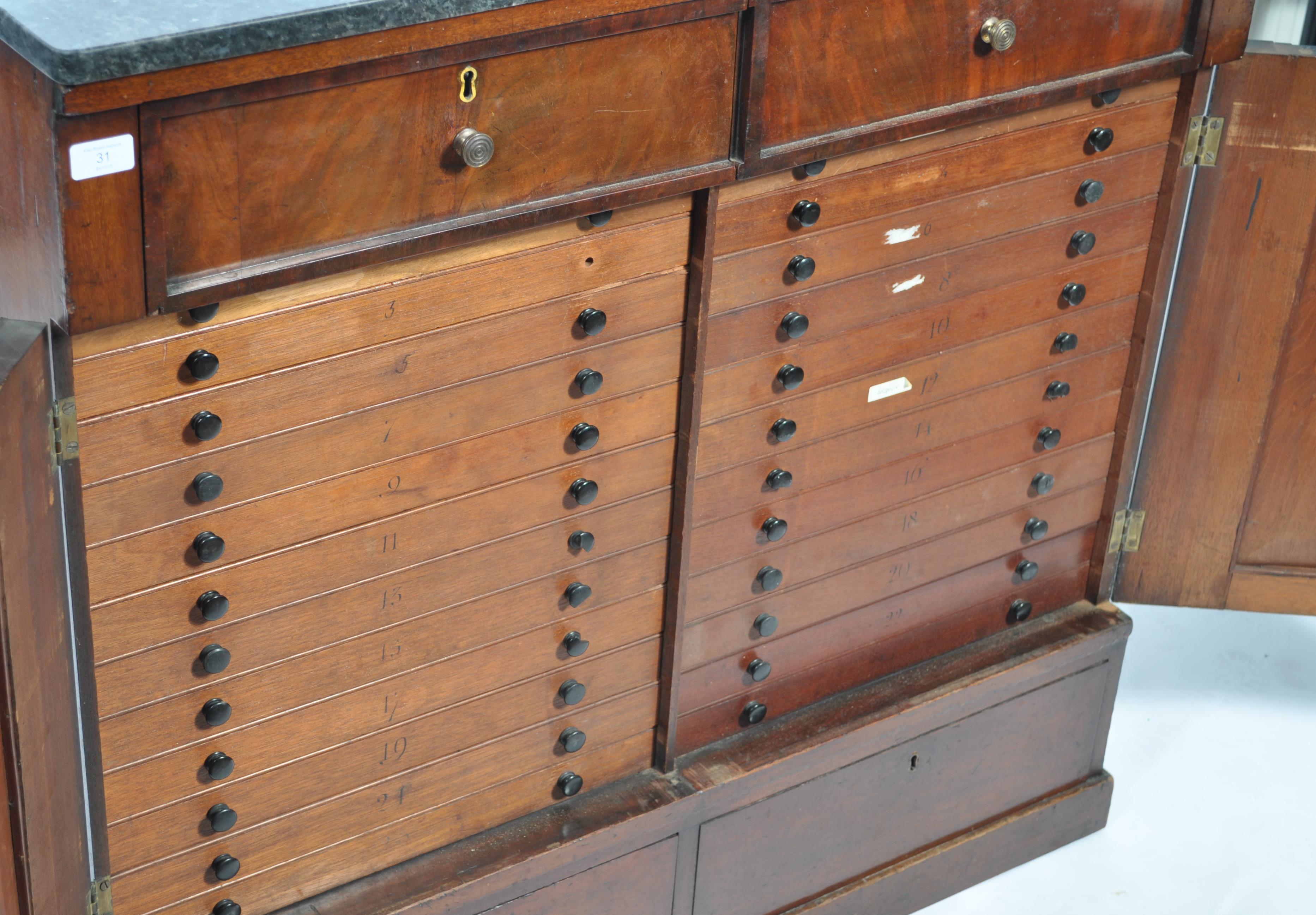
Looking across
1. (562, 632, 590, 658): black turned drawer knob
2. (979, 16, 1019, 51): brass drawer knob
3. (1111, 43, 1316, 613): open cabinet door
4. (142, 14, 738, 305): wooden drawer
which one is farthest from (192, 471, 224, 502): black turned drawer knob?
(1111, 43, 1316, 613): open cabinet door

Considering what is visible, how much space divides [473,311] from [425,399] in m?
0.13

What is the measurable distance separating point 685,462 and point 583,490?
18 cm

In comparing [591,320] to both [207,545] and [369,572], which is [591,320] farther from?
[207,545]

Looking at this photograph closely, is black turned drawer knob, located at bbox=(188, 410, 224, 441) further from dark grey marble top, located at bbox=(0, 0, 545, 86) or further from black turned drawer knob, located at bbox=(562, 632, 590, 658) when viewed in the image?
black turned drawer knob, located at bbox=(562, 632, 590, 658)

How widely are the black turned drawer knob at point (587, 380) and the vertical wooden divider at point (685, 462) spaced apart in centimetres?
16

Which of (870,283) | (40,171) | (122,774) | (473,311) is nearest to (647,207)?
(473,311)

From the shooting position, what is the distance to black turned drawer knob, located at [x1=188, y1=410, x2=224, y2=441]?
1.98 meters

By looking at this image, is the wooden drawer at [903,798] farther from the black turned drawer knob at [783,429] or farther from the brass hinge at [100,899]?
the brass hinge at [100,899]

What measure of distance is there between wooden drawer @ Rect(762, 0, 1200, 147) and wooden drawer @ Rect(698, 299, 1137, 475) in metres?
0.42

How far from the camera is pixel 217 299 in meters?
1.91

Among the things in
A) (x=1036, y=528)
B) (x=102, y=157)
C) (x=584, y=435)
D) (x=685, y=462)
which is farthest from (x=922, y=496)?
(x=102, y=157)

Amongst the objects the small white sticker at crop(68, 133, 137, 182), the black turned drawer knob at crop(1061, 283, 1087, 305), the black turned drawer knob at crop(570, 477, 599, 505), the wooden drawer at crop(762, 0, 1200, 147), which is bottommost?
the black turned drawer knob at crop(570, 477, 599, 505)

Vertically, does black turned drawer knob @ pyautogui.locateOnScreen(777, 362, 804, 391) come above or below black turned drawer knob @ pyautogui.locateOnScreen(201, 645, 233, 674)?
above

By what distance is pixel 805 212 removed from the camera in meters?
2.42
